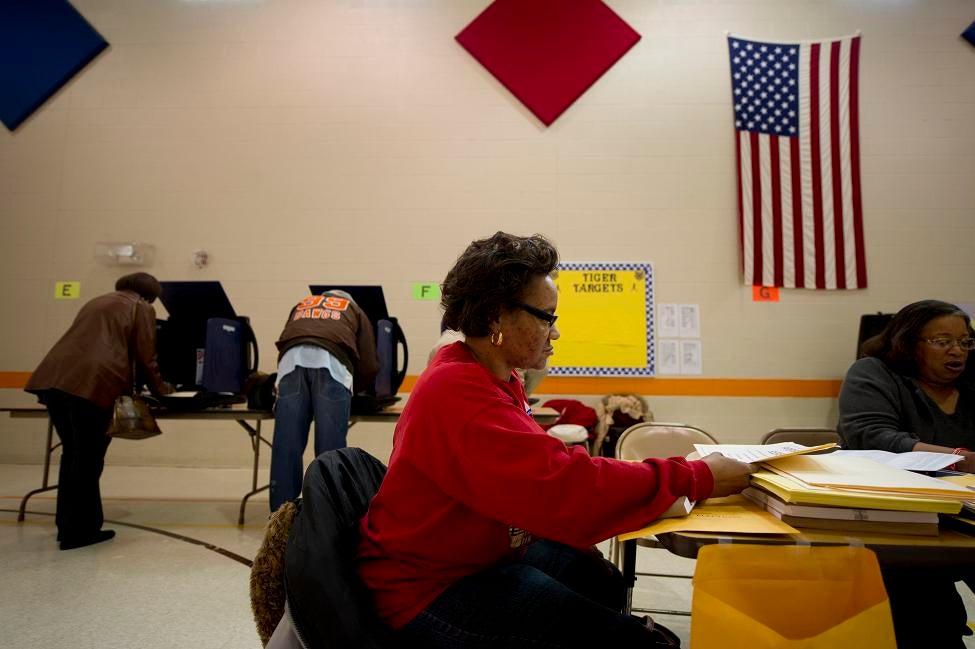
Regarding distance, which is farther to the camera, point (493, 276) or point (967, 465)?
point (967, 465)

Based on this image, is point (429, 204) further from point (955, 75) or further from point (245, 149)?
point (955, 75)

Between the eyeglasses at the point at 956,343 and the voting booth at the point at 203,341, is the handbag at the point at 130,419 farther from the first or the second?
the eyeglasses at the point at 956,343

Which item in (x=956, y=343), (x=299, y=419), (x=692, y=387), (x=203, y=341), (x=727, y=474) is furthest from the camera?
(x=692, y=387)

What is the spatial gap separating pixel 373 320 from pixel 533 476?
3455 millimetres

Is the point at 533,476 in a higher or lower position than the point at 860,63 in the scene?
lower

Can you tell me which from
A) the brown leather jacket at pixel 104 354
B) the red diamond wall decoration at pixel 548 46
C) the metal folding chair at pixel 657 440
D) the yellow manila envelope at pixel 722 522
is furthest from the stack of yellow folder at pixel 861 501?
the red diamond wall decoration at pixel 548 46

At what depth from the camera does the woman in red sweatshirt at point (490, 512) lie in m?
0.86

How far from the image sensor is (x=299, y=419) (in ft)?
10.4

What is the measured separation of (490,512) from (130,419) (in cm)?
291

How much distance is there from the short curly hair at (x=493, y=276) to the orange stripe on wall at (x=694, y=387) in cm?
394

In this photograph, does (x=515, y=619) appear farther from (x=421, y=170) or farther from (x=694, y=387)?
(x=421, y=170)

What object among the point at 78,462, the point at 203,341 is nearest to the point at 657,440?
the point at 78,462

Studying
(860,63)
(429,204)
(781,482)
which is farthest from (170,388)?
(860,63)

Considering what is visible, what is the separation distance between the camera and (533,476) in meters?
0.86
